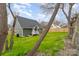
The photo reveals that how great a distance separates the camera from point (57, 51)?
121 centimetres

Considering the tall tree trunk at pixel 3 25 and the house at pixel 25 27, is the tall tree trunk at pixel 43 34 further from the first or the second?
the tall tree trunk at pixel 3 25

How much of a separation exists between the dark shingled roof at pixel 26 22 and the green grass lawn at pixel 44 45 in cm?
10

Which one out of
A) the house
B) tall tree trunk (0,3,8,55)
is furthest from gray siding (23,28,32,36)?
tall tree trunk (0,3,8,55)

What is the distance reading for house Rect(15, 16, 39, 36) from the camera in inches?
48.2

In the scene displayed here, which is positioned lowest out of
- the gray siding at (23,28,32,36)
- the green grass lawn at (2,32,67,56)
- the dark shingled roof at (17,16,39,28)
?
the green grass lawn at (2,32,67,56)

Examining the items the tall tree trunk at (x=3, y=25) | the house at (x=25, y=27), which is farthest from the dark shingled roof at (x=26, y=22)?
the tall tree trunk at (x=3, y=25)

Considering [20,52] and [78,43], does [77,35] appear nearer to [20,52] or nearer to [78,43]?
[78,43]

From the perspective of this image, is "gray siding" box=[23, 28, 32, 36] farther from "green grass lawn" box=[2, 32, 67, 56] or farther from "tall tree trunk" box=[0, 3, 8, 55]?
"tall tree trunk" box=[0, 3, 8, 55]

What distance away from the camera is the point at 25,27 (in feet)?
4.05

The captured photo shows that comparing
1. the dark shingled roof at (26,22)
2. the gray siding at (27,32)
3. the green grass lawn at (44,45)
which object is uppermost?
the dark shingled roof at (26,22)

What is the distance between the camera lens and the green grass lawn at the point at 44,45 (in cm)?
121

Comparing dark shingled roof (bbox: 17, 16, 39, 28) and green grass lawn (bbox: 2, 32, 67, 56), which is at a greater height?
dark shingled roof (bbox: 17, 16, 39, 28)

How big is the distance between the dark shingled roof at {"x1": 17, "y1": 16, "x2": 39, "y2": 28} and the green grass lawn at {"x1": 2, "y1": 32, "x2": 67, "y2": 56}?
0.32 feet

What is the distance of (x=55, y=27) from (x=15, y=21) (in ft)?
1.08
